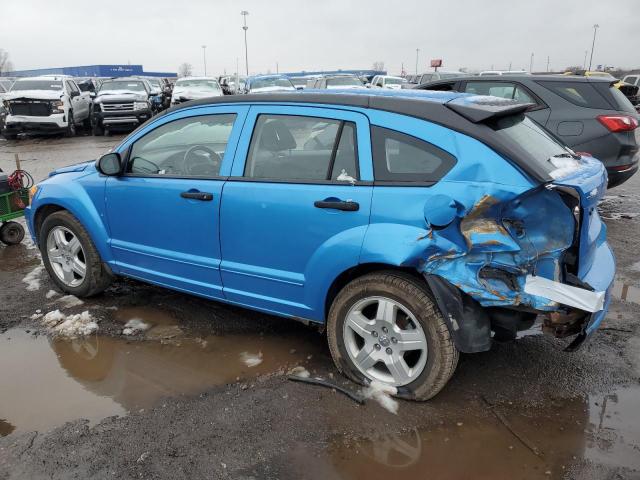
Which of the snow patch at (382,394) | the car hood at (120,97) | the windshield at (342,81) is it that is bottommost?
the snow patch at (382,394)

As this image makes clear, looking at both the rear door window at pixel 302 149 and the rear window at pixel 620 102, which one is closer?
the rear door window at pixel 302 149

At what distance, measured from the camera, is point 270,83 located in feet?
63.4

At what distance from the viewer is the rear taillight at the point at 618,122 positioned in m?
6.61

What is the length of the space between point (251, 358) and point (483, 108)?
7.34 feet

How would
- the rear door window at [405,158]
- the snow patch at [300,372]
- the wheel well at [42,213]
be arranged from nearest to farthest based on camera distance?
the rear door window at [405,158] → the snow patch at [300,372] → the wheel well at [42,213]

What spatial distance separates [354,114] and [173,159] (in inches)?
63.1

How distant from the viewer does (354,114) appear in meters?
3.20

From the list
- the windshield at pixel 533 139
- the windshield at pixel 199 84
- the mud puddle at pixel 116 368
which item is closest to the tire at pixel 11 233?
the mud puddle at pixel 116 368

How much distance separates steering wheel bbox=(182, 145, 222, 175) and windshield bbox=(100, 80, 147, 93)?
1732cm

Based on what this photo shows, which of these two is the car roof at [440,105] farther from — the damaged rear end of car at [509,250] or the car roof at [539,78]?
the car roof at [539,78]

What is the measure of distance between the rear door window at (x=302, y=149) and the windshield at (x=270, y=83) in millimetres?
16347

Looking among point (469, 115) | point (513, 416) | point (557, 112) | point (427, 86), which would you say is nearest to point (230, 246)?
point (469, 115)

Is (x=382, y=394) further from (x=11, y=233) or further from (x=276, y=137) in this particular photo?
(x=11, y=233)

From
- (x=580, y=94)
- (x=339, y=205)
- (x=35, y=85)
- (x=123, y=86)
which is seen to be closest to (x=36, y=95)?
(x=35, y=85)
